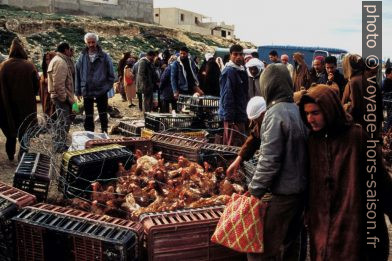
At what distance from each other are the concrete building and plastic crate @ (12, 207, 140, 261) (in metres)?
40.4

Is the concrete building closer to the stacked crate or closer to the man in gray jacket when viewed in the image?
the stacked crate

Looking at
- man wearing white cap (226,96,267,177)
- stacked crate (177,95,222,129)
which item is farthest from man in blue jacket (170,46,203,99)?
man wearing white cap (226,96,267,177)

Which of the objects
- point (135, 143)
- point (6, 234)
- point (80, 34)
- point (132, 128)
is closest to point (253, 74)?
point (132, 128)

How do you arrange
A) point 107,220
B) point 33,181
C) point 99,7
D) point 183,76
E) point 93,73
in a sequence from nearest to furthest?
point 107,220, point 33,181, point 93,73, point 183,76, point 99,7

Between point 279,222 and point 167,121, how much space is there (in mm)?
4155

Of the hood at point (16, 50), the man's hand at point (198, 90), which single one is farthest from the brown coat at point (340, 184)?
the man's hand at point (198, 90)

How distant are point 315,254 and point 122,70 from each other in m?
13.0

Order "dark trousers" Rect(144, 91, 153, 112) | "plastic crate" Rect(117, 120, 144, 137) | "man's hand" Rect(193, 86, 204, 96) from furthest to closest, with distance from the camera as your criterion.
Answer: "dark trousers" Rect(144, 91, 153, 112) < "man's hand" Rect(193, 86, 204, 96) < "plastic crate" Rect(117, 120, 144, 137)

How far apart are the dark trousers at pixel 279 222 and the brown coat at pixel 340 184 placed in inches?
8.8

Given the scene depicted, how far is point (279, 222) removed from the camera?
9.53 ft

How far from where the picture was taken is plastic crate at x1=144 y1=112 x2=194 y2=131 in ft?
22.1

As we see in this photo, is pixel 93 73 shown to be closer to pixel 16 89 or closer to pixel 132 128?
pixel 132 128

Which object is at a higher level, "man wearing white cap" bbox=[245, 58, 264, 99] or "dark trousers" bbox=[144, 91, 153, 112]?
"man wearing white cap" bbox=[245, 58, 264, 99]

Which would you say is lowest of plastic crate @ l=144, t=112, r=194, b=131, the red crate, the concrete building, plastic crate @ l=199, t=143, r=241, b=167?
the red crate
